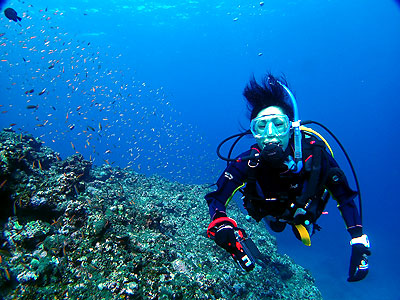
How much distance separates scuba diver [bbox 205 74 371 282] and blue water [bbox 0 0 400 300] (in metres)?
1.72

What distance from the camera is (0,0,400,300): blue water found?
27297 millimetres

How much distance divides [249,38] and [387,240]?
69.0 metres

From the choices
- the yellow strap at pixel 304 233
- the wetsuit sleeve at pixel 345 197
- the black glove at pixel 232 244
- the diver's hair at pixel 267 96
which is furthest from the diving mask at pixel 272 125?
the black glove at pixel 232 244

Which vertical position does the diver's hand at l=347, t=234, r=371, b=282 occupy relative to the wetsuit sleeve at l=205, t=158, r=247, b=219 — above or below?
below

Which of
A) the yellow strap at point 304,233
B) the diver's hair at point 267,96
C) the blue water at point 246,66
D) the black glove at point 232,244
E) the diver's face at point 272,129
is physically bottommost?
the black glove at point 232,244

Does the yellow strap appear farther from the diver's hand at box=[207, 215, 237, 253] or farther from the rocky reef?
the rocky reef

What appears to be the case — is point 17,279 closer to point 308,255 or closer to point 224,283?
point 224,283

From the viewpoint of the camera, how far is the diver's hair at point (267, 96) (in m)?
4.64

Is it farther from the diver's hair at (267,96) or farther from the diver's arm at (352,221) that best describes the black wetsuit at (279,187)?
the diver's hair at (267,96)

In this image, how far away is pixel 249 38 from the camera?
232 ft

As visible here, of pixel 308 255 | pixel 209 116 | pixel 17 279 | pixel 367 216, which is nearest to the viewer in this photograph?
pixel 17 279

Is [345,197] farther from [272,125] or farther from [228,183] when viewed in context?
[228,183]

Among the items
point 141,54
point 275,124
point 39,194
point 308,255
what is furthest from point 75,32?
point 308,255

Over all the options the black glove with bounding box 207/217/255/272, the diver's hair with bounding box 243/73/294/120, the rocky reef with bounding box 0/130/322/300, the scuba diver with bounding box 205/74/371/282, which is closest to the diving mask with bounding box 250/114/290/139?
the scuba diver with bounding box 205/74/371/282
